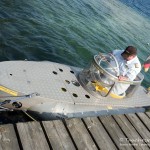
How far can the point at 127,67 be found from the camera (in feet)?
27.7

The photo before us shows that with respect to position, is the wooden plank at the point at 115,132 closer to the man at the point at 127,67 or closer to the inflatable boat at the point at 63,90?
the inflatable boat at the point at 63,90

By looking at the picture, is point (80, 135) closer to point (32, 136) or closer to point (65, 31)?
point (32, 136)

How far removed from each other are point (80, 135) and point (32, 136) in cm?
114

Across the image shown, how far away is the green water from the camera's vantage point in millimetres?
12234

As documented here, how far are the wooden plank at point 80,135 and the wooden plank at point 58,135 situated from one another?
16 centimetres

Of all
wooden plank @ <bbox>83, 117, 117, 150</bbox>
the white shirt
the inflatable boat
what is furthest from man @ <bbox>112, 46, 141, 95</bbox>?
wooden plank @ <bbox>83, 117, 117, 150</bbox>

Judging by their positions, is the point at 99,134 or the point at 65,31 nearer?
the point at 99,134

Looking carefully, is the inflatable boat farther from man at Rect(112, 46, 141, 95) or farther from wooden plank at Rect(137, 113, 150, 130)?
wooden plank at Rect(137, 113, 150, 130)

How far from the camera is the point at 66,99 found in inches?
305

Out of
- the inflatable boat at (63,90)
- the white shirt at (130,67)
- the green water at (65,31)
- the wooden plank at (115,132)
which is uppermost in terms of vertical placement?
the white shirt at (130,67)

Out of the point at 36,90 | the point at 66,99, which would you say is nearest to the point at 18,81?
the point at 36,90

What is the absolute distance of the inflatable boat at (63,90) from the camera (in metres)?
7.39

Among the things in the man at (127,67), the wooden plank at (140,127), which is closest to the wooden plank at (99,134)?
the wooden plank at (140,127)

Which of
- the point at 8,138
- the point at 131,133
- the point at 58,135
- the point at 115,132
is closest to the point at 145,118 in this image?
the point at 131,133
